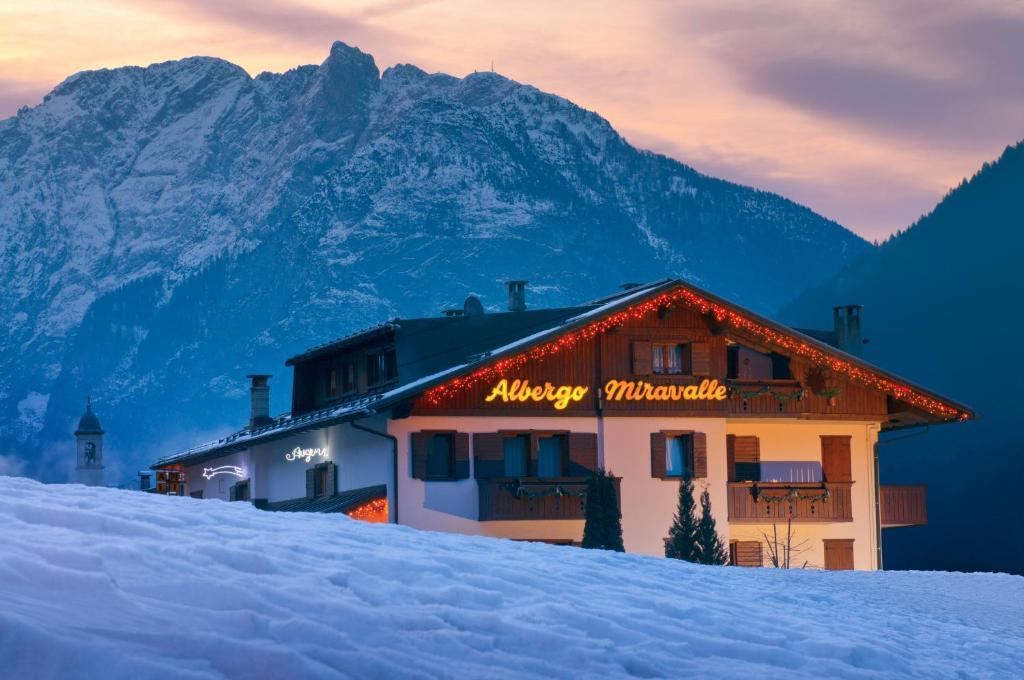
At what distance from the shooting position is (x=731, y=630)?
50.1 feet

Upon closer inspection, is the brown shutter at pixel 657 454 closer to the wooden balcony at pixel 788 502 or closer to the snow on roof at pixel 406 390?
the wooden balcony at pixel 788 502

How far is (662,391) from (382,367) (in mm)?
8126

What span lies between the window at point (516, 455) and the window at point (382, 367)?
4959 mm

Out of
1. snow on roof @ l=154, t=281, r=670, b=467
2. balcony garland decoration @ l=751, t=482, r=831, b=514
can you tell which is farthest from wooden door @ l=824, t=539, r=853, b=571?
snow on roof @ l=154, t=281, r=670, b=467

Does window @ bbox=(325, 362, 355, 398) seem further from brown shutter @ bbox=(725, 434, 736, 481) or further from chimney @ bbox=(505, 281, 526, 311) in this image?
brown shutter @ bbox=(725, 434, 736, 481)

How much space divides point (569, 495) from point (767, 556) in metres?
5.92

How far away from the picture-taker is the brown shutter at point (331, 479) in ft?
152

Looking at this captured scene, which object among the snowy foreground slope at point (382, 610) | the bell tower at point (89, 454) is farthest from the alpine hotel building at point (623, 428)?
the bell tower at point (89, 454)

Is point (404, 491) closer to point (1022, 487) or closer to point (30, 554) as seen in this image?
point (30, 554)

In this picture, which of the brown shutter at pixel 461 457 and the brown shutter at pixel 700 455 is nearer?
the brown shutter at pixel 461 457

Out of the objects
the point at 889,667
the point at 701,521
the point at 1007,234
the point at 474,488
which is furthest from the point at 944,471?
the point at 889,667

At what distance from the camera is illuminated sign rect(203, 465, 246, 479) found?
5438 cm

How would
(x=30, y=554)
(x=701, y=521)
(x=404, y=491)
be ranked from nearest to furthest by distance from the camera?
(x=30, y=554)
(x=701, y=521)
(x=404, y=491)

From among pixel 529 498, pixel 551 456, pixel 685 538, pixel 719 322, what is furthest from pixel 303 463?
pixel 685 538
